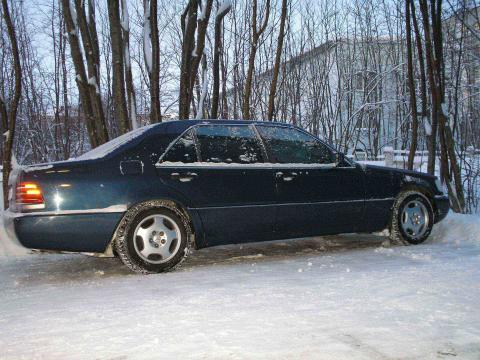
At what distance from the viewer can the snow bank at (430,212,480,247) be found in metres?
5.74

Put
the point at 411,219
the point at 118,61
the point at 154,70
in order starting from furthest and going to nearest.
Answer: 1. the point at 154,70
2. the point at 118,61
3. the point at 411,219

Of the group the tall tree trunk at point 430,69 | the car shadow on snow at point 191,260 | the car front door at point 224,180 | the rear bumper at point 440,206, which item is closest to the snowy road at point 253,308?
the car shadow on snow at point 191,260

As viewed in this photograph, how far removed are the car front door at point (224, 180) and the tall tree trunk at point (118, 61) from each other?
3845 millimetres

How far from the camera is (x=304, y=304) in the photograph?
313cm

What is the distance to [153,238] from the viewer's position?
4.28 m

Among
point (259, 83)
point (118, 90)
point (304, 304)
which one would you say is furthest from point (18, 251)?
point (259, 83)

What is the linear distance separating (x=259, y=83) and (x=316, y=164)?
1649cm

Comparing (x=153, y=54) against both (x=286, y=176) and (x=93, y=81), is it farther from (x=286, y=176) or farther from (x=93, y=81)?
(x=286, y=176)

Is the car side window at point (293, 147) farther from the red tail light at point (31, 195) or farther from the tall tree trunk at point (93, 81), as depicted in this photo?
the tall tree trunk at point (93, 81)

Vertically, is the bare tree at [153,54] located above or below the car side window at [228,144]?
above

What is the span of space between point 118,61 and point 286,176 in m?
4.49

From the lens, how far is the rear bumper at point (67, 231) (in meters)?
3.90

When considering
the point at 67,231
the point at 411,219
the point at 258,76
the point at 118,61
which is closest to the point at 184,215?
the point at 67,231

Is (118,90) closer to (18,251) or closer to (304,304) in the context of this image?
(18,251)
